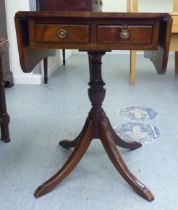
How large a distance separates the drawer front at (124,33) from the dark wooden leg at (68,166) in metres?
0.36

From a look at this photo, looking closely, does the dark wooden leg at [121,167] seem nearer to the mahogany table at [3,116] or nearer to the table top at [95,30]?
the table top at [95,30]

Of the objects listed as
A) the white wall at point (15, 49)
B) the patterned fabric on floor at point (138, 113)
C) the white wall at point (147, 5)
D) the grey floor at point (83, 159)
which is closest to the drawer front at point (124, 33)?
the grey floor at point (83, 159)

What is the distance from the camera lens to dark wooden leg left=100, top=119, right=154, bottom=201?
1.04 m

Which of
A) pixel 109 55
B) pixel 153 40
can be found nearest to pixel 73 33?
pixel 153 40

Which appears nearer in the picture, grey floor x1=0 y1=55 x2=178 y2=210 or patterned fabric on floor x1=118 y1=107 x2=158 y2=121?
grey floor x1=0 y1=55 x2=178 y2=210

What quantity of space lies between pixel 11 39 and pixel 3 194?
5.58ft

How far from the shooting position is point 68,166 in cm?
110

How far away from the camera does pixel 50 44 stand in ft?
2.97

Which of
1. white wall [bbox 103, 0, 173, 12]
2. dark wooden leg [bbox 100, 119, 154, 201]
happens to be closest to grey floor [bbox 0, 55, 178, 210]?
dark wooden leg [bbox 100, 119, 154, 201]

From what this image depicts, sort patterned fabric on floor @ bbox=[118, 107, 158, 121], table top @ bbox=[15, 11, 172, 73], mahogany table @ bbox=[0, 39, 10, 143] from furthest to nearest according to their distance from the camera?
patterned fabric on floor @ bbox=[118, 107, 158, 121] < mahogany table @ bbox=[0, 39, 10, 143] < table top @ bbox=[15, 11, 172, 73]

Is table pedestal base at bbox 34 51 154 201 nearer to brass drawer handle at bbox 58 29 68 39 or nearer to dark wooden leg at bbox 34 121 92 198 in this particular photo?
dark wooden leg at bbox 34 121 92 198

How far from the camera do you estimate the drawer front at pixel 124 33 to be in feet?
2.86

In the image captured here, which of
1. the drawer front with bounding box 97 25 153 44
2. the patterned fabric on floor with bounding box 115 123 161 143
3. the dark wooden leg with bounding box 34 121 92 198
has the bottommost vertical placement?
the patterned fabric on floor with bounding box 115 123 161 143

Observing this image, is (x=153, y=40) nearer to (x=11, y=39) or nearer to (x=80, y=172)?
(x=80, y=172)
